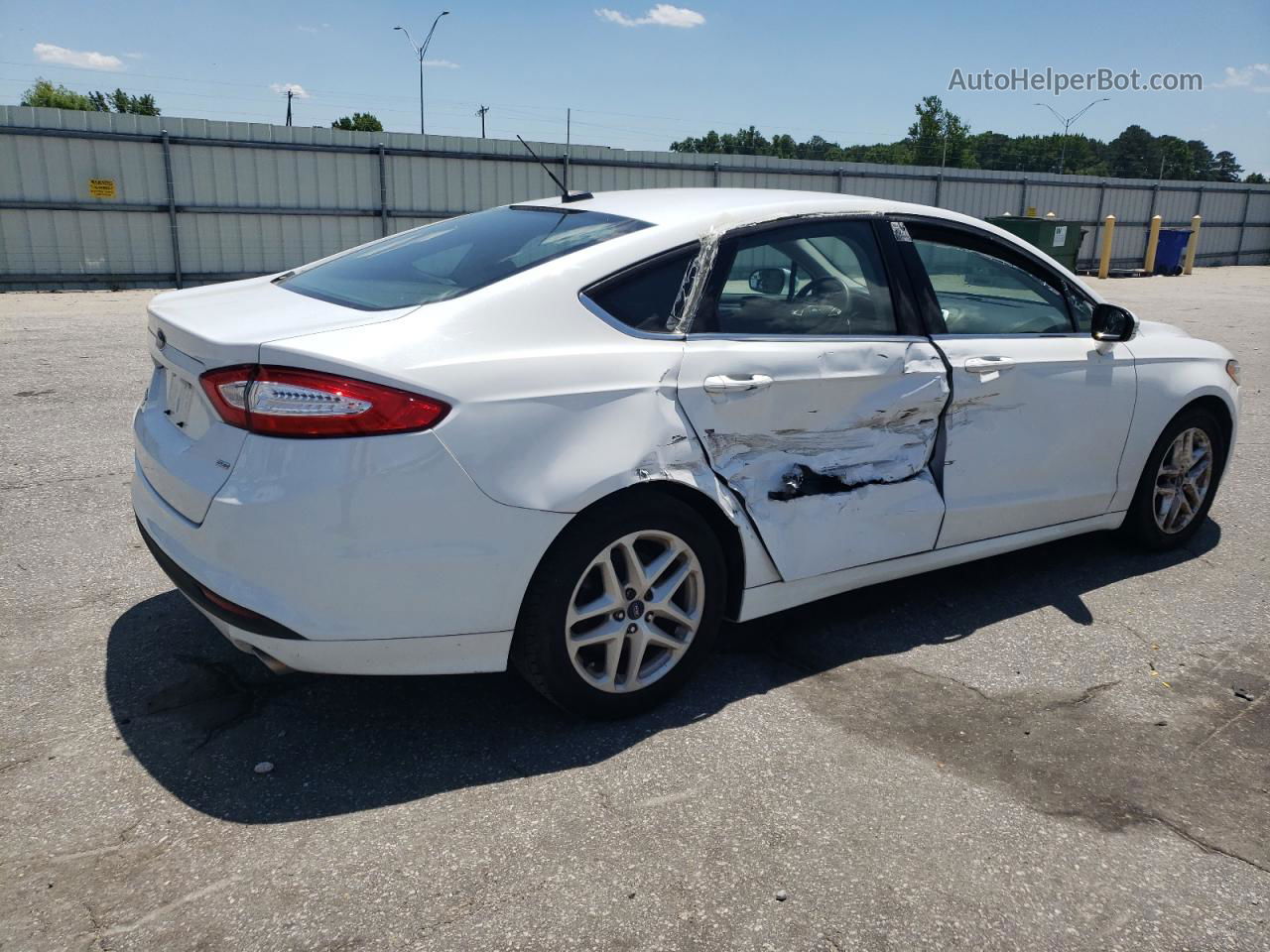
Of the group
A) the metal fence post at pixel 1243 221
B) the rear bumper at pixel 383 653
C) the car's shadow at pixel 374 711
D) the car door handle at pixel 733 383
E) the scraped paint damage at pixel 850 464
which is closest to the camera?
the rear bumper at pixel 383 653

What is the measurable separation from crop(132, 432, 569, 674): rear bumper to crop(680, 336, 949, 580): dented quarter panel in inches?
28.0

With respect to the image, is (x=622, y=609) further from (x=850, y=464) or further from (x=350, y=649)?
(x=850, y=464)

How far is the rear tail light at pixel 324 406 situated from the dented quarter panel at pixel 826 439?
0.88 meters

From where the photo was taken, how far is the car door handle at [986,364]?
12.4ft

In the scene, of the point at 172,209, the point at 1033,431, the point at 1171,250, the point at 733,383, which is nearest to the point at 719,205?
the point at 733,383

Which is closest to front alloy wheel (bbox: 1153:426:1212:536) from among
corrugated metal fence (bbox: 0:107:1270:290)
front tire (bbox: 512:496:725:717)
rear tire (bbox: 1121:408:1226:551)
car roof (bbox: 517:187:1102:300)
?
rear tire (bbox: 1121:408:1226:551)

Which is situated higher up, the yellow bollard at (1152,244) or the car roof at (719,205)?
the car roof at (719,205)

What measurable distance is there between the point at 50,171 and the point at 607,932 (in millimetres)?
18452

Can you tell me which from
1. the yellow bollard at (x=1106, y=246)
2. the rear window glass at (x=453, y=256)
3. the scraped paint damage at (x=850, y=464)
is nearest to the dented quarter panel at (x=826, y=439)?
the scraped paint damage at (x=850, y=464)

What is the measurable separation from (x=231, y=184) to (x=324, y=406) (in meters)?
17.8

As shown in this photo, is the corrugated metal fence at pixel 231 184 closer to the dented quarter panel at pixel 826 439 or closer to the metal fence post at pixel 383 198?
the metal fence post at pixel 383 198

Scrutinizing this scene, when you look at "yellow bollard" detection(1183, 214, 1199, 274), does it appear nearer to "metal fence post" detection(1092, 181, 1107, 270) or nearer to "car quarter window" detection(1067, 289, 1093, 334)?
"metal fence post" detection(1092, 181, 1107, 270)

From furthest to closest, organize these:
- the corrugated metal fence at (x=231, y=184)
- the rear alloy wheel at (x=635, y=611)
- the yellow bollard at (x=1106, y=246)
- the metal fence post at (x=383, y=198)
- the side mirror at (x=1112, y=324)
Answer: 1. the yellow bollard at (x=1106, y=246)
2. the metal fence post at (x=383, y=198)
3. the corrugated metal fence at (x=231, y=184)
4. the side mirror at (x=1112, y=324)
5. the rear alloy wheel at (x=635, y=611)

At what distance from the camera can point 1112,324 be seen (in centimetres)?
423
